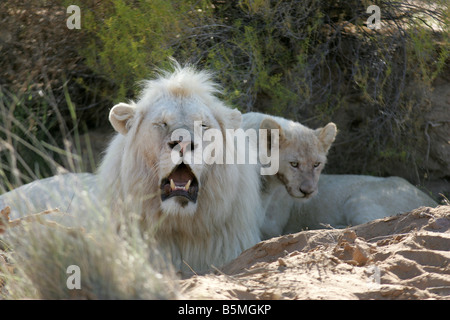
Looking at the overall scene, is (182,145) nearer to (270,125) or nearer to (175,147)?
(175,147)

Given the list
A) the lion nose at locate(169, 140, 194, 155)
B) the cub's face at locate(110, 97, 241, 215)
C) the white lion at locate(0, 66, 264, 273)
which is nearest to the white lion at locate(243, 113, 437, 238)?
the white lion at locate(0, 66, 264, 273)

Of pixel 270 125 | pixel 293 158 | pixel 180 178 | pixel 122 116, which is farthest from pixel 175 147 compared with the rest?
pixel 293 158

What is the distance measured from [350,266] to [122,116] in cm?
217

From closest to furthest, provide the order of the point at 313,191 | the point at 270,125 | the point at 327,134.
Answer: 1. the point at 270,125
2. the point at 313,191
3. the point at 327,134

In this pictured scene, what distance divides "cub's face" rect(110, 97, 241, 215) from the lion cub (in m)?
1.46

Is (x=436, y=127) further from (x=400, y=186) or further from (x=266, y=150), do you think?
(x=266, y=150)

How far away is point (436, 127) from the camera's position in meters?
7.84

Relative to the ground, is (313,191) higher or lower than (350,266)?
lower

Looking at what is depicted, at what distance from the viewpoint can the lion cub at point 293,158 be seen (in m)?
6.21

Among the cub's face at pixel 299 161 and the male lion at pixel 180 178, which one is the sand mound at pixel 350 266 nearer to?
the male lion at pixel 180 178

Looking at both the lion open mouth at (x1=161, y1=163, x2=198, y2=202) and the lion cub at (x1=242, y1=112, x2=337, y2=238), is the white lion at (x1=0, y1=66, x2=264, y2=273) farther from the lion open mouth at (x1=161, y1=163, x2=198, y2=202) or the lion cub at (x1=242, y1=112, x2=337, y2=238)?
the lion cub at (x1=242, y1=112, x2=337, y2=238)

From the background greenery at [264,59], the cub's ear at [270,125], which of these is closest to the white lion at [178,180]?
the cub's ear at [270,125]

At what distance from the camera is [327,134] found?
251 inches

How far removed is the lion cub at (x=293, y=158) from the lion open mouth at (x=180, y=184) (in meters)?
1.67
